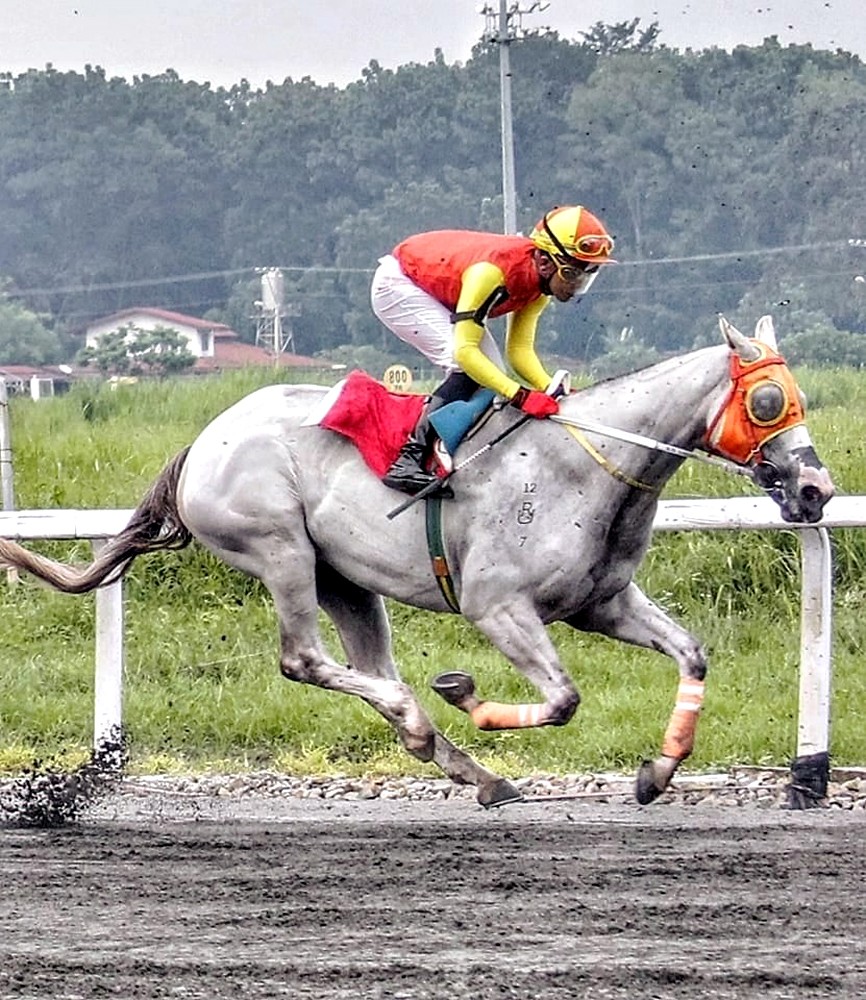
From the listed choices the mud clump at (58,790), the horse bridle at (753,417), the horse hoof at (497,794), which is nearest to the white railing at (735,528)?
the mud clump at (58,790)

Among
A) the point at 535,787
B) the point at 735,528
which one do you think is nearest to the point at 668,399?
the point at 735,528

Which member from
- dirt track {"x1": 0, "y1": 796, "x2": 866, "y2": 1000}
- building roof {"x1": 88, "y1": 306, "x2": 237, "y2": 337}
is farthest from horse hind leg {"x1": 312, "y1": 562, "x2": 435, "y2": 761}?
building roof {"x1": 88, "y1": 306, "x2": 237, "y2": 337}

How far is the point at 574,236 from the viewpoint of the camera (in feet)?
17.9

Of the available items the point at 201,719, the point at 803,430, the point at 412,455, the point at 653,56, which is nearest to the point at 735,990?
the point at 803,430

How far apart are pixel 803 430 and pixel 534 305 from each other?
0.98 meters

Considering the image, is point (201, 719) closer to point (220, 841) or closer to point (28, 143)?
point (220, 841)

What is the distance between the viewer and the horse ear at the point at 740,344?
5.20 metres

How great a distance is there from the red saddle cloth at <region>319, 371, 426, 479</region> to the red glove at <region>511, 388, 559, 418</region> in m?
0.36

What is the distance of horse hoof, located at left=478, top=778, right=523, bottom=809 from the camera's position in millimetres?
5535

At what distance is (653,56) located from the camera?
1417cm

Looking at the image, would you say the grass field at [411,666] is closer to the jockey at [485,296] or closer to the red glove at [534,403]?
the jockey at [485,296]

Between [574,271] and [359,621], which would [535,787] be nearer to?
[359,621]

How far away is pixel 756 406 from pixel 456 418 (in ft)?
3.00

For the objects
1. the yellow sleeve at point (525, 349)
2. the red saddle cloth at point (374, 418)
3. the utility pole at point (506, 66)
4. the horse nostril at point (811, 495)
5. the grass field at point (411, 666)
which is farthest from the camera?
the utility pole at point (506, 66)
